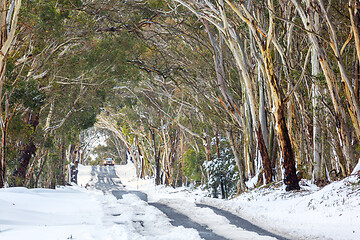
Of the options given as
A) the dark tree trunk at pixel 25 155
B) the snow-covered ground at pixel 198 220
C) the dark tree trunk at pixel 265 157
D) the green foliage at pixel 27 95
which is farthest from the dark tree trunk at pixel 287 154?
the dark tree trunk at pixel 25 155

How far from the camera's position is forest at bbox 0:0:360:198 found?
11.4 metres

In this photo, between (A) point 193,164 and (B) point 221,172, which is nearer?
(B) point 221,172

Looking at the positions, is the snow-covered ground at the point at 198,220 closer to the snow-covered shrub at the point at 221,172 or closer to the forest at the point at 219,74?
the forest at the point at 219,74

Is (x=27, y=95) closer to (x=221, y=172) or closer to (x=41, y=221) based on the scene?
(x=41, y=221)

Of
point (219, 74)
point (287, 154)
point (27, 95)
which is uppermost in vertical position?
point (219, 74)

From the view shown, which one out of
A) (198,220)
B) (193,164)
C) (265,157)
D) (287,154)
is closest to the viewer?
(198,220)

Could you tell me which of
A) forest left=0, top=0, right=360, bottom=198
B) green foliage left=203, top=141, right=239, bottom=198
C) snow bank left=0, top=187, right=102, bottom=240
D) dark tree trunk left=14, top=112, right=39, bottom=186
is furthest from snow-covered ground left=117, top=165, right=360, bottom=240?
green foliage left=203, top=141, right=239, bottom=198

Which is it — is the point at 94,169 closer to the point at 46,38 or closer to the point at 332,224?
the point at 46,38

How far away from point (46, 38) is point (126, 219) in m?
11.1

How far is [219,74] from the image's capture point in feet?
50.8

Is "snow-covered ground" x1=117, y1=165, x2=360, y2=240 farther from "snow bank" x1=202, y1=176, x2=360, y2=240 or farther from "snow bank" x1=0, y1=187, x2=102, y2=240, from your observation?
"snow bank" x1=0, y1=187, x2=102, y2=240

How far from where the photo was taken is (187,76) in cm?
2055

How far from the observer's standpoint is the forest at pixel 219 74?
37.4 feet

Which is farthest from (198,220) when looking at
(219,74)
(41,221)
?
(219,74)
